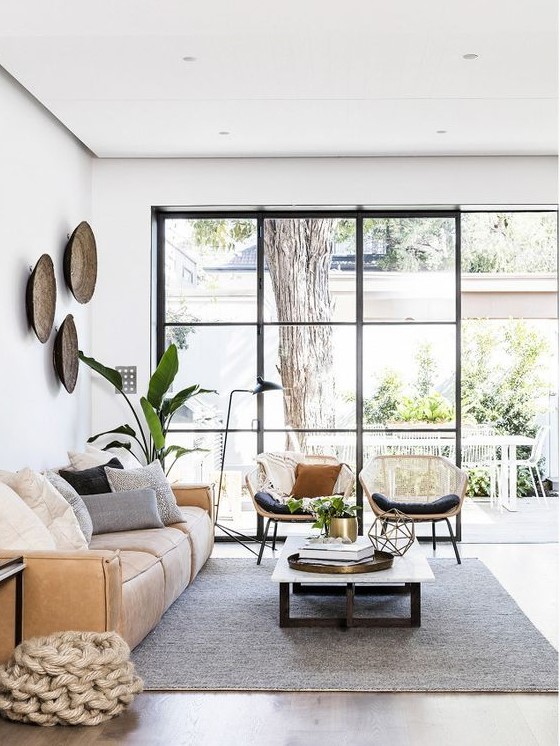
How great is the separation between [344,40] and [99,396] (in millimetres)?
3405

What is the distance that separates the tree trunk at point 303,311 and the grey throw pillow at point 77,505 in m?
2.64

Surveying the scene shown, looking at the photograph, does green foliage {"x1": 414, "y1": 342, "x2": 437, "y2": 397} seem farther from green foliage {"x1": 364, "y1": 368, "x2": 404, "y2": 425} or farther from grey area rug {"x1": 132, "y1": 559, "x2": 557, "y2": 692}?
grey area rug {"x1": 132, "y1": 559, "x2": 557, "y2": 692}

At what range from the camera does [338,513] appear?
15.8 feet

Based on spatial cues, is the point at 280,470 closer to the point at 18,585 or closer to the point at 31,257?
the point at 31,257

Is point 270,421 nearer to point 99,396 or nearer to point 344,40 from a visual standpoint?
point 99,396

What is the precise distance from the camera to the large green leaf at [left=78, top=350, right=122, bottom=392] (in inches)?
247

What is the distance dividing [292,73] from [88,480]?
251cm

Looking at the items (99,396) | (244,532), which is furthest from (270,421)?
(99,396)

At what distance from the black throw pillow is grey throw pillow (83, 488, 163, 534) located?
58 millimetres

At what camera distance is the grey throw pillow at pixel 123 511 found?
16.4 ft

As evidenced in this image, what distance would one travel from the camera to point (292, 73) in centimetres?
488

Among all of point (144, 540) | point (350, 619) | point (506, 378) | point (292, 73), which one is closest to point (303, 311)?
point (292, 73)

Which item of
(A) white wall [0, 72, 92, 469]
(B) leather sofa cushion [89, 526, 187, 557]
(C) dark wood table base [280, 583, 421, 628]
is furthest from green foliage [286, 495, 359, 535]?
(A) white wall [0, 72, 92, 469]

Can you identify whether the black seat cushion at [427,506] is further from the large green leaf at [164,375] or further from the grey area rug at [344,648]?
the large green leaf at [164,375]
